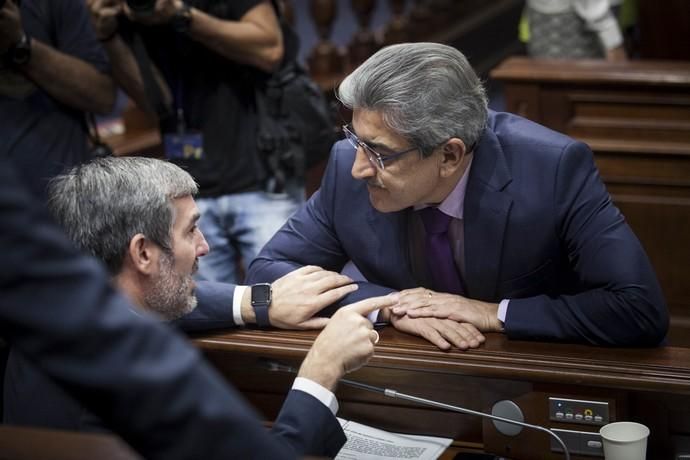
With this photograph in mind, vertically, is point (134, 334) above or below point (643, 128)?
above

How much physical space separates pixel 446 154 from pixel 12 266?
1.51 m

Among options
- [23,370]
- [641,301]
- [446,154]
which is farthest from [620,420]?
[23,370]

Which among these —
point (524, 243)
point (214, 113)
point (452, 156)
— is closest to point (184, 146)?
point (214, 113)

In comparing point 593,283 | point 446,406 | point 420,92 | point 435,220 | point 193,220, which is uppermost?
point 420,92

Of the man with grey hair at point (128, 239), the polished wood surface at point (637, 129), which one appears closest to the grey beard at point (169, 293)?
the man with grey hair at point (128, 239)

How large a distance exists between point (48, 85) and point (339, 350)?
142 centimetres

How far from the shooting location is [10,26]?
105 inches

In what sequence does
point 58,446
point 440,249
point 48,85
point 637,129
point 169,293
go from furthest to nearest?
point 637,129 → point 48,85 → point 440,249 → point 169,293 → point 58,446

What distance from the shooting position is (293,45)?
9.96 feet

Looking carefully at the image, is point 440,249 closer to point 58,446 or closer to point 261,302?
point 261,302

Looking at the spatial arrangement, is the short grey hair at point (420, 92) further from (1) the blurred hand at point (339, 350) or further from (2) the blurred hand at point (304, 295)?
(1) the blurred hand at point (339, 350)

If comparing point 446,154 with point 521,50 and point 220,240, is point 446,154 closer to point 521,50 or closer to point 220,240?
point 220,240

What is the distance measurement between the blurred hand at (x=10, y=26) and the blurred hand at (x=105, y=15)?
8.0 inches

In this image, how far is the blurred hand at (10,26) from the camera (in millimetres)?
2666
